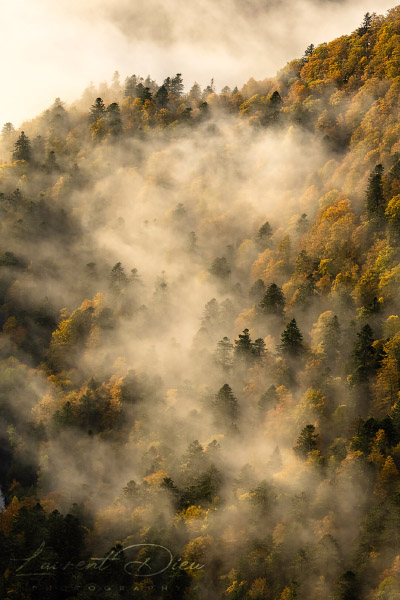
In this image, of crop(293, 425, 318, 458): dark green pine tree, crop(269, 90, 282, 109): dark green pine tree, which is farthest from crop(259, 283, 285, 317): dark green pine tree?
crop(269, 90, 282, 109): dark green pine tree

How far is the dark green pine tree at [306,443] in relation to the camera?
8862cm

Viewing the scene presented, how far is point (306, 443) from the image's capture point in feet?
291

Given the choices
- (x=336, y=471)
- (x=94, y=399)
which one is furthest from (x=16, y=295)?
(x=336, y=471)

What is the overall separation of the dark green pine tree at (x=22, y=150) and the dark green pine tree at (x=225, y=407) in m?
118

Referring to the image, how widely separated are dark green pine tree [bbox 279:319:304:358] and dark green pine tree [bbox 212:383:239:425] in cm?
1372

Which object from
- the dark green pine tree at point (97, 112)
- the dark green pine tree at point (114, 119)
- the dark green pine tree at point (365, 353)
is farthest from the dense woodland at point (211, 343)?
the dark green pine tree at point (97, 112)

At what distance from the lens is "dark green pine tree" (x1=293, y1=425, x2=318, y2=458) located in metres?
88.6

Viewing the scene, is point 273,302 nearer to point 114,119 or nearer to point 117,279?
point 117,279

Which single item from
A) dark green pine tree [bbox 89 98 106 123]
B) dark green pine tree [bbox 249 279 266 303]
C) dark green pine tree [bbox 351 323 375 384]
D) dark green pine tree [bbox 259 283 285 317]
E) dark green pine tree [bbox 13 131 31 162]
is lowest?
dark green pine tree [bbox 351 323 375 384]

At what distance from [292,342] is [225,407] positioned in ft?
59.9

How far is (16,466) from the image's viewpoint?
109312mm

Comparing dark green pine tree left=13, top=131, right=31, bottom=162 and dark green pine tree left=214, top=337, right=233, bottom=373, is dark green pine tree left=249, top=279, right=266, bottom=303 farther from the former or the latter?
dark green pine tree left=13, top=131, right=31, bottom=162

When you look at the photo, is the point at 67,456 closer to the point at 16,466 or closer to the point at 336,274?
the point at 16,466

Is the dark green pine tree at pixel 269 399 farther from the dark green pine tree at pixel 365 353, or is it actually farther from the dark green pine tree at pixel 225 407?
the dark green pine tree at pixel 365 353
